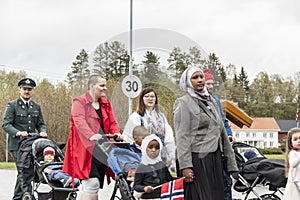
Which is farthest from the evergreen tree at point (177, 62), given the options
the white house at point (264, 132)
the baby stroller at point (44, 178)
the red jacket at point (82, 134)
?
the white house at point (264, 132)

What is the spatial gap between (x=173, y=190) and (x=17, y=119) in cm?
323

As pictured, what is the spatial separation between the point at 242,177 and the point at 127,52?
76.8 inches

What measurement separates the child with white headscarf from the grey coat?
737 millimetres

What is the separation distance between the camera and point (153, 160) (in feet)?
18.6

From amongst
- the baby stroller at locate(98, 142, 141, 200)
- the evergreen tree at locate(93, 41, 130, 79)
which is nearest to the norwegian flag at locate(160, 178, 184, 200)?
the baby stroller at locate(98, 142, 141, 200)

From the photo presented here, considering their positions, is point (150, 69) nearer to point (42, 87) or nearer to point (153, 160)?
point (153, 160)

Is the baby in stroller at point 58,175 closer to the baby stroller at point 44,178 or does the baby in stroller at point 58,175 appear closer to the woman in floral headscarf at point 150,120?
the baby stroller at point 44,178

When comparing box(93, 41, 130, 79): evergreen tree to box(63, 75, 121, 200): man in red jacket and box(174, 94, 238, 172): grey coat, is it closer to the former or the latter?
box(63, 75, 121, 200): man in red jacket

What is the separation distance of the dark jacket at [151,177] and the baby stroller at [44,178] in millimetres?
1207

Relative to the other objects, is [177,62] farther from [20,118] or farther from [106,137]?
[20,118]

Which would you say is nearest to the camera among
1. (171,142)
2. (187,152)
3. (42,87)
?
(187,152)

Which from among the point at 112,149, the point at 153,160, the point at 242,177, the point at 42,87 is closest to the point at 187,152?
the point at 153,160

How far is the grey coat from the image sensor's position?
4883 millimetres

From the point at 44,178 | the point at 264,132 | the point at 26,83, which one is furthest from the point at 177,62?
the point at 264,132
